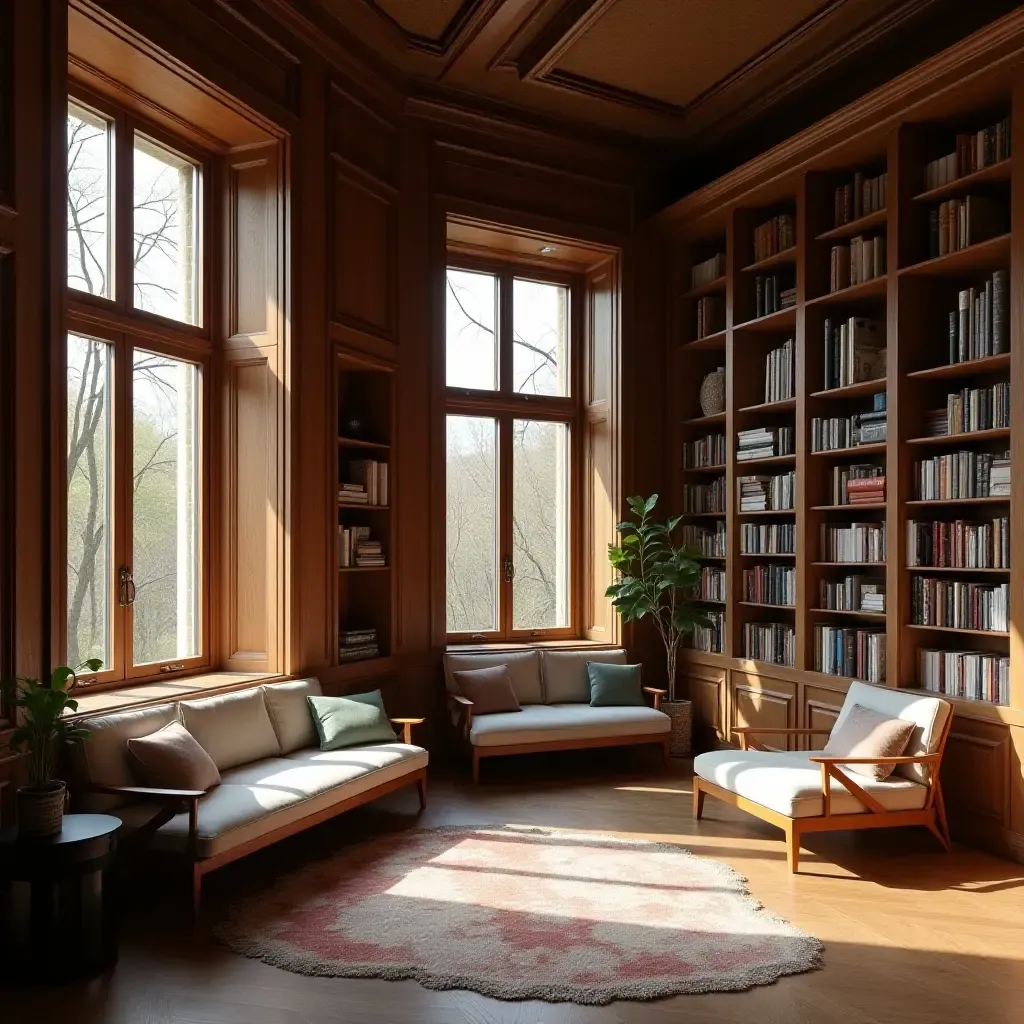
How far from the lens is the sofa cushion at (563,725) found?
6324 millimetres

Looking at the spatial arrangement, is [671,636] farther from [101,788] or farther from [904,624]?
[101,788]

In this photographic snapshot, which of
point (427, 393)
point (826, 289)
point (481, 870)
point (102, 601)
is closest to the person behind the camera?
point (481, 870)

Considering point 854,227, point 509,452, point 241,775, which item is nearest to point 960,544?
point 854,227

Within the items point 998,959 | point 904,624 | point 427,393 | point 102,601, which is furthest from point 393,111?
point 998,959

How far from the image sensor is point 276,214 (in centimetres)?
585

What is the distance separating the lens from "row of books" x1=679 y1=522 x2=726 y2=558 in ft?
23.9

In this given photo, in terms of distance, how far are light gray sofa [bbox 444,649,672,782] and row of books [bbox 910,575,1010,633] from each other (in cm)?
197

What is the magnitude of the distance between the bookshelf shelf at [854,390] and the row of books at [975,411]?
0.38 metres

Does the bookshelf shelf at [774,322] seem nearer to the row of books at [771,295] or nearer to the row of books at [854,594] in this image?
the row of books at [771,295]

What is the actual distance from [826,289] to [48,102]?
4645 millimetres

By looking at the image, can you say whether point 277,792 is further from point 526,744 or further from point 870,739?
point 870,739

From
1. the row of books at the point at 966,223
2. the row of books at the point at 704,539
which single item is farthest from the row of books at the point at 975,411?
the row of books at the point at 704,539

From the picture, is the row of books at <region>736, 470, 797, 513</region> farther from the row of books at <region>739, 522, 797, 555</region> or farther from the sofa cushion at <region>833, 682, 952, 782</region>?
the sofa cushion at <region>833, 682, 952, 782</region>

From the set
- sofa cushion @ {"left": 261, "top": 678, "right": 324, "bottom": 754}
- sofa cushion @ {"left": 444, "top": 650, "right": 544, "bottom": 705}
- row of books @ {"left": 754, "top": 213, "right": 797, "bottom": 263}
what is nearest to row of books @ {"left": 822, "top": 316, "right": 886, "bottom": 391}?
row of books @ {"left": 754, "top": 213, "right": 797, "bottom": 263}
